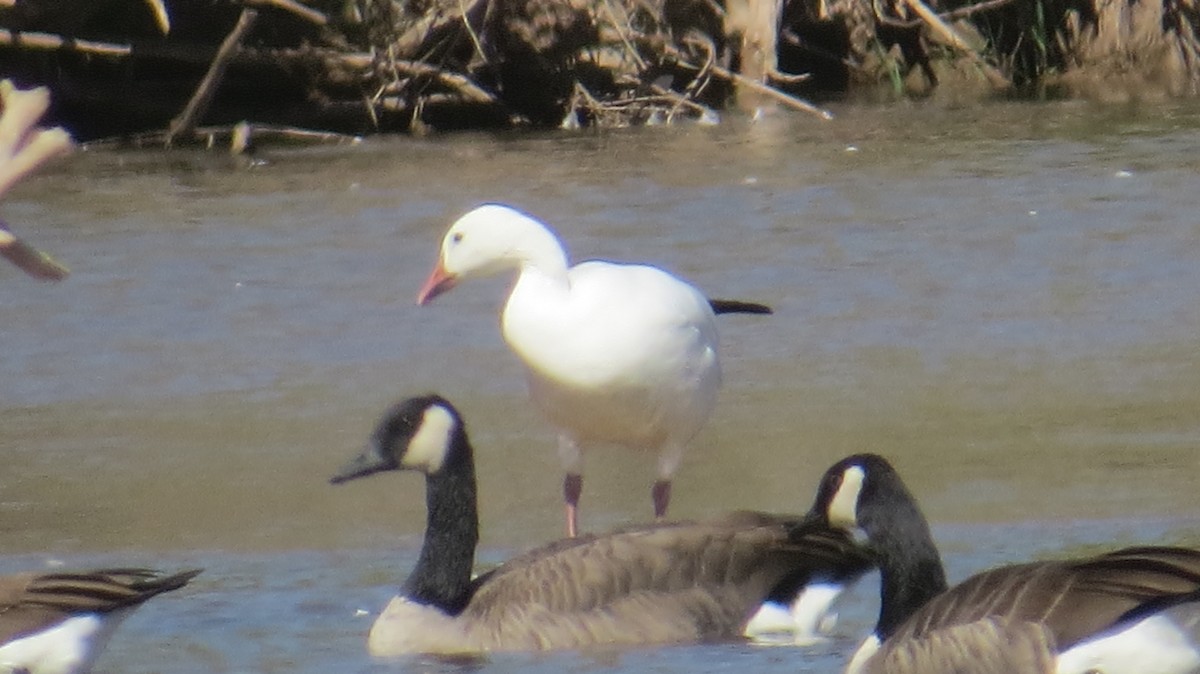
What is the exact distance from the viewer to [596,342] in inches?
272

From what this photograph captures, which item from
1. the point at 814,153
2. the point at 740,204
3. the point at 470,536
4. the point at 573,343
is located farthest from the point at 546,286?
the point at 814,153

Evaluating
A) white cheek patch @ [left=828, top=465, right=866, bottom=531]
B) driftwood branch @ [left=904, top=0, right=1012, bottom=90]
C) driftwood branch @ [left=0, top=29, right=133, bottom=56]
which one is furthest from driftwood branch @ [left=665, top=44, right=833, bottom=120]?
Answer: white cheek patch @ [left=828, top=465, right=866, bottom=531]

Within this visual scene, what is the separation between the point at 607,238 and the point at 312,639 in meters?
6.21

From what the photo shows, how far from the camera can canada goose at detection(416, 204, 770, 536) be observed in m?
6.92

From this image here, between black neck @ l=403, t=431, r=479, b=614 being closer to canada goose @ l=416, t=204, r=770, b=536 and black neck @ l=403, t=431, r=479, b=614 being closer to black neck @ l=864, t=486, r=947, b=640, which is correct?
canada goose @ l=416, t=204, r=770, b=536

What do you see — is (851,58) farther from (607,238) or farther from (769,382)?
(769,382)

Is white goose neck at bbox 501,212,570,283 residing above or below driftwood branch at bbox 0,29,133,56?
above

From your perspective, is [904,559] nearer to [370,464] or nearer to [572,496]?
[370,464]

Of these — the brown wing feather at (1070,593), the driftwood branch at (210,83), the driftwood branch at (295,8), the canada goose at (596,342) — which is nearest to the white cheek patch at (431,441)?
the canada goose at (596,342)

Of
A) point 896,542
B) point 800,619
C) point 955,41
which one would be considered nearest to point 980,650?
point 896,542

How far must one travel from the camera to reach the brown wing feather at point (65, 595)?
214 inches

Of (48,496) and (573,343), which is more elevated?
(573,343)

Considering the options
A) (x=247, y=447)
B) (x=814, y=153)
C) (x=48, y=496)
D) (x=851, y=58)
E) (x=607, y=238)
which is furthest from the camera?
(x=851, y=58)

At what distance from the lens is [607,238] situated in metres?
12.0
